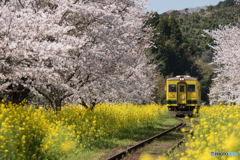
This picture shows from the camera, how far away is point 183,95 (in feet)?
67.7

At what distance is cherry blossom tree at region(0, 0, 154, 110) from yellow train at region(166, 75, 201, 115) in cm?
987

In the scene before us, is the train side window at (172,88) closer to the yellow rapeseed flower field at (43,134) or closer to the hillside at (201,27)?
the yellow rapeseed flower field at (43,134)

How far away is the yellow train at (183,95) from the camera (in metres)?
20.5

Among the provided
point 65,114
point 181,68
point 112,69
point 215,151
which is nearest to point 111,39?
point 112,69

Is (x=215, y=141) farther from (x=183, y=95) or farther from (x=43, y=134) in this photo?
(x=183, y=95)

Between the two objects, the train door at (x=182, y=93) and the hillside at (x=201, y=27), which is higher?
the hillside at (x=201, y=27)

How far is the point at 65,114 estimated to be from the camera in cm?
972

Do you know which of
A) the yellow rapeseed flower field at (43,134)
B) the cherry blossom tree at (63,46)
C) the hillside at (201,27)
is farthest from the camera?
the hillside at (201,27)

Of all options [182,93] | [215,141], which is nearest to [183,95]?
[182,93]

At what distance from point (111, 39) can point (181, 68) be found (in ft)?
151

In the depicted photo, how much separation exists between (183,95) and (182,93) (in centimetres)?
17

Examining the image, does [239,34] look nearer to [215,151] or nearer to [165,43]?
[215,151]

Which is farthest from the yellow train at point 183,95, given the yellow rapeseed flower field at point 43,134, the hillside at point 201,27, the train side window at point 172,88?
the hillside at point 201,27

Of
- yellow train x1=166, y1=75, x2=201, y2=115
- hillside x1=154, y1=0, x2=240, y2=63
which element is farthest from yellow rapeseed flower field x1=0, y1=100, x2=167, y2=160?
hillside x1=154, y1=0, x2=240, y2=63
